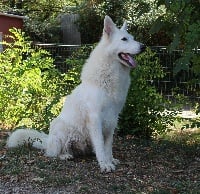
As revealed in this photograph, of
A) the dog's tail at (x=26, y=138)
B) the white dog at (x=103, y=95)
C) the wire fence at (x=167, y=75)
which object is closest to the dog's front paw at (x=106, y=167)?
the white dog at (x=103, y=95)

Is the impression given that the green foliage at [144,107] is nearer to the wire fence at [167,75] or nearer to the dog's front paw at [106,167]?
the wire fence at [167,75]

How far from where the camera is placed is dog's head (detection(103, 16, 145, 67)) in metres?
5.32

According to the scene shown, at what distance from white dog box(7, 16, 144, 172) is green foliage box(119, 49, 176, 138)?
2483 mm

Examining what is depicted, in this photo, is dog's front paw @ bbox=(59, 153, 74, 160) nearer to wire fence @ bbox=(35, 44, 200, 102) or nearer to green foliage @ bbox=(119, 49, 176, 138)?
green foliage @ bbox=(119, 49, 176, 138)

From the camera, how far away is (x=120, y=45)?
5367mm

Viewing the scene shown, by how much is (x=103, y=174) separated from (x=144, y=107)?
318 cm

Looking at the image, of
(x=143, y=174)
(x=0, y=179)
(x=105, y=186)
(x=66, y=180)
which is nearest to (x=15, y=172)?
(x=0, y=179)

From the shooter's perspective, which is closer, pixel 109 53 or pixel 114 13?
pixel 109 53

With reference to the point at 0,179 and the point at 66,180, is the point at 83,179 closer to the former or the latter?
the point at 66,180

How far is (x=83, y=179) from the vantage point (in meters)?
4.95

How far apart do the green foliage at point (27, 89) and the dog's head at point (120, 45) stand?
318 centimetres

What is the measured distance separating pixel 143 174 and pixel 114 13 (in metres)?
15.2

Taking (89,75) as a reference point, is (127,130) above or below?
below

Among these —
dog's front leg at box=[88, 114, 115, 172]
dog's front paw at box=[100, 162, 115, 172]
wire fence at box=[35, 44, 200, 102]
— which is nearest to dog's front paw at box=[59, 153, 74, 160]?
dog's front leg at box=[88, 114, 115, 172]
